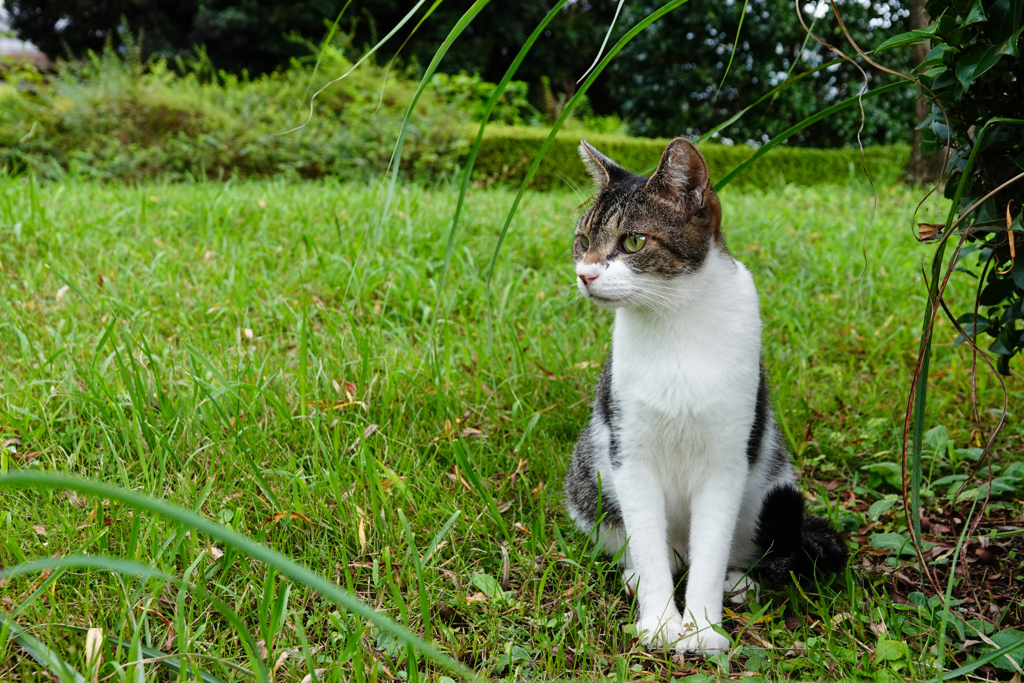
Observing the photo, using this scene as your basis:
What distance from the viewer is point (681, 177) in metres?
1.82

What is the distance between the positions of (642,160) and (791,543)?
7.58 m

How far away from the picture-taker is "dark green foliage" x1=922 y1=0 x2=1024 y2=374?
51.4 inches

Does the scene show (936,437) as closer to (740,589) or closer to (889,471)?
(889,471)

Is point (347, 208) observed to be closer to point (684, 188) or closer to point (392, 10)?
point (684, 188)

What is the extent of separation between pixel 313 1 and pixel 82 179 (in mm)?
10062

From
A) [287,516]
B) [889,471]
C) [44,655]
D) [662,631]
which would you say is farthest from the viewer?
[889,471]

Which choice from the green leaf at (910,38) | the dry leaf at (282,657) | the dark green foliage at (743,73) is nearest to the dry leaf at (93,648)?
the dry leaf at (282,657)

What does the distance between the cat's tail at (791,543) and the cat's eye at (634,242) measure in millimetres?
747

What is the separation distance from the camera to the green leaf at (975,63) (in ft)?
4.21

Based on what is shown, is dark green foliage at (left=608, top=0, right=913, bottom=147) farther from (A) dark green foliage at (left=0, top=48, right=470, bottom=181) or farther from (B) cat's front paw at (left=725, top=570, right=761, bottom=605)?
(B) cat's front paw at (left=725, top=570, right=761, bottom=605)

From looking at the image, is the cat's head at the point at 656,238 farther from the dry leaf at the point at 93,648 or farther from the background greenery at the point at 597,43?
the background greenery at the point at 597,43

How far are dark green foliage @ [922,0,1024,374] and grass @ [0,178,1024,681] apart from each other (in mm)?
253

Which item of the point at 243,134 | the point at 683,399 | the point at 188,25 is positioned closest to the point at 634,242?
the point at 683,399

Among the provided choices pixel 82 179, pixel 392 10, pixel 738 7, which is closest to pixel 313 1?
pixel 392 10
